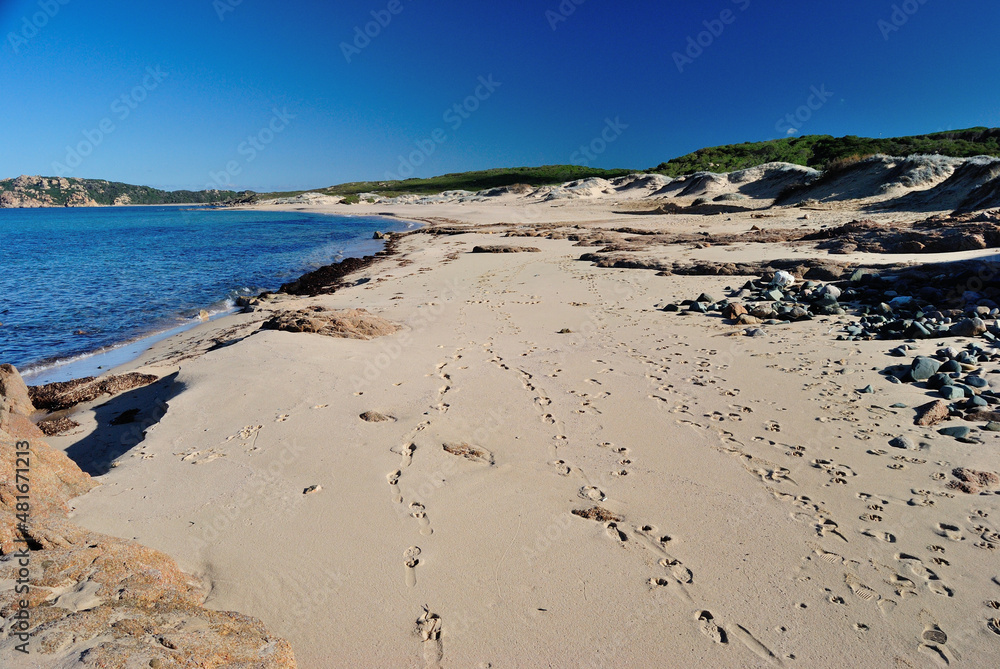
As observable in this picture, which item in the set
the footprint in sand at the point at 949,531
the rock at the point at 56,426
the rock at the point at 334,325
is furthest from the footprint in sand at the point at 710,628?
the rock at the point at 56,426

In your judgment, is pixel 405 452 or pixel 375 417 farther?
pixel 375 417

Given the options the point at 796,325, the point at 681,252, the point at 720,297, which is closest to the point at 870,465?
the point at 796,325

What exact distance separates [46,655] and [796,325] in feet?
28.0

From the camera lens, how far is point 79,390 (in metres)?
6.84

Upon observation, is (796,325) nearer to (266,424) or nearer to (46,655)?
(266,424)

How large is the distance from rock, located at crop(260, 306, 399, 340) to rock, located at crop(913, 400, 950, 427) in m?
6.73

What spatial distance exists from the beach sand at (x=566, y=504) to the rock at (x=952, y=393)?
0.18 metres

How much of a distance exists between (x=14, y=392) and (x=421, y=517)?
6.30 meters

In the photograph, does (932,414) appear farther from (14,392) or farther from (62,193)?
(62,193)

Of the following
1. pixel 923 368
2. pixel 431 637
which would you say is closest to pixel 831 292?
pixel 923 368

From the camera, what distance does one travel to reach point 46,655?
5.60 feet

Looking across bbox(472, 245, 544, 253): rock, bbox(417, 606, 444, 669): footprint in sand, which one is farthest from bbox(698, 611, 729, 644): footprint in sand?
bbox(472, 245, 544, 253): rock

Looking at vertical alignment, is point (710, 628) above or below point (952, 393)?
below

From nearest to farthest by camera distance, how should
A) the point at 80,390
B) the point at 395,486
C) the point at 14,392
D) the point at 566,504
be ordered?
the point at 566,504 < the point at 395,486 < the point at 14,392 < the point at 80,390
